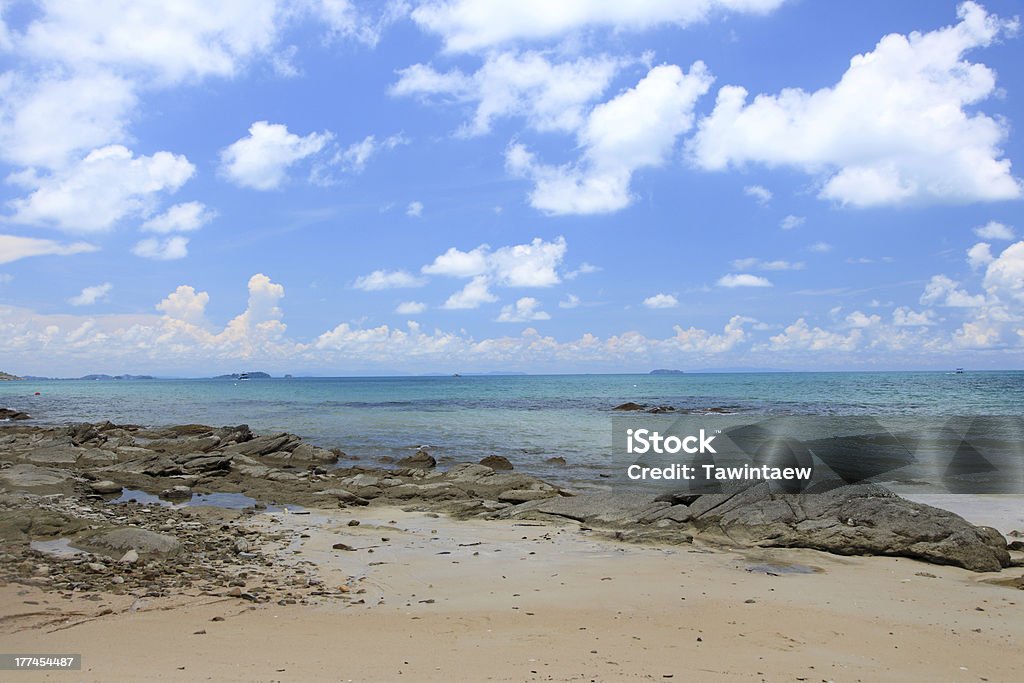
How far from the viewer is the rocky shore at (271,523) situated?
796cm

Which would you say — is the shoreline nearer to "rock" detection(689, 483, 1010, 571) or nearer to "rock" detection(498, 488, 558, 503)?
"rock" detection(689, 483, 1010, 571)

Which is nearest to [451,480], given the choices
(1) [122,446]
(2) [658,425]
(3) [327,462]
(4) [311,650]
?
(3) [327,462]

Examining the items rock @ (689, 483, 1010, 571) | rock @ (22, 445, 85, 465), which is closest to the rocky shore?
rock @ (689, 483, 1010, 571)

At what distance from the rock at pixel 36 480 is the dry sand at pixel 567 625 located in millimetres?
7595

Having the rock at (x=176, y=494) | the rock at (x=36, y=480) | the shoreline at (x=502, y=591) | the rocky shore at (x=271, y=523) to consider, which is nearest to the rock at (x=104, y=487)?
the rocky shore at (x=271, y=523)

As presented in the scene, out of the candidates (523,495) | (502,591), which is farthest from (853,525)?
(523,495)

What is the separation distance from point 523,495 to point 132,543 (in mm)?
8032

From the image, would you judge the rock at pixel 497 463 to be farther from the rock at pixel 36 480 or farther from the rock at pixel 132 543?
the rock at pixel 132 543

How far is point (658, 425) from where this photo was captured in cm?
4091

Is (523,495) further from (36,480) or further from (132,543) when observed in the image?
(36,480)

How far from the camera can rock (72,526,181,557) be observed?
8.67 metres

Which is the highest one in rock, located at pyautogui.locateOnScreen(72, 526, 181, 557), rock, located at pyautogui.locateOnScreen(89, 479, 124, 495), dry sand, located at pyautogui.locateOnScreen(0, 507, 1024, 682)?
rock, located at pyautogui.locateOnScreen(72, 526, 181, 557)

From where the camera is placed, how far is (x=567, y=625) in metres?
6.62

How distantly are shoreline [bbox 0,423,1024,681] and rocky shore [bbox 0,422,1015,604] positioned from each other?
0.05m
